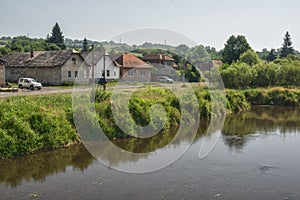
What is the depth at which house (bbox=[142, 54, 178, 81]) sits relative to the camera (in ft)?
121

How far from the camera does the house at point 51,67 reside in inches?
1400

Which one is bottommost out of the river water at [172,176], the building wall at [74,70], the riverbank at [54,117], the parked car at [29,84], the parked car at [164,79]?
the river water at [172,176]

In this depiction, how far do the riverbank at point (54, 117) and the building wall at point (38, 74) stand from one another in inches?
520

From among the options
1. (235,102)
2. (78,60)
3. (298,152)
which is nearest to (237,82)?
(235,102)

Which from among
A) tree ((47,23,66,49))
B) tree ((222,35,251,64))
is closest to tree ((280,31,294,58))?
tree ((222,35,251,64))

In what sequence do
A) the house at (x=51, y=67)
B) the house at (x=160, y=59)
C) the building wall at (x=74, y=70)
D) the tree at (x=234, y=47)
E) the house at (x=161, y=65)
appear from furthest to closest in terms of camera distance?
the tree at (x=234, y=47) → the house at (x=161, y=65) → the house at (x=160, y=59) → the building wall at (x=74, y=70) → the house at (x=51, y=67)

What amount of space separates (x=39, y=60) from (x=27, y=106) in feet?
69.4

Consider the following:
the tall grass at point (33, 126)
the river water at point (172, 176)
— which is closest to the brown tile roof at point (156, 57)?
the river water at point (172, 176)

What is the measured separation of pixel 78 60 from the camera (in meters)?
37.0

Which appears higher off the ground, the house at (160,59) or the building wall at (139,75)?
the house at (160,59)

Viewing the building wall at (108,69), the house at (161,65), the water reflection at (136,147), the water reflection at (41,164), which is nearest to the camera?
the water reflection at (41,164)

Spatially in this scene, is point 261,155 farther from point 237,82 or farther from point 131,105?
point 237,82

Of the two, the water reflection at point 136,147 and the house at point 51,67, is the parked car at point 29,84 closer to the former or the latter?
the house at point 51,67

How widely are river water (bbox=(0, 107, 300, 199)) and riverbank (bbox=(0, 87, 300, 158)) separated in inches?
21.9
